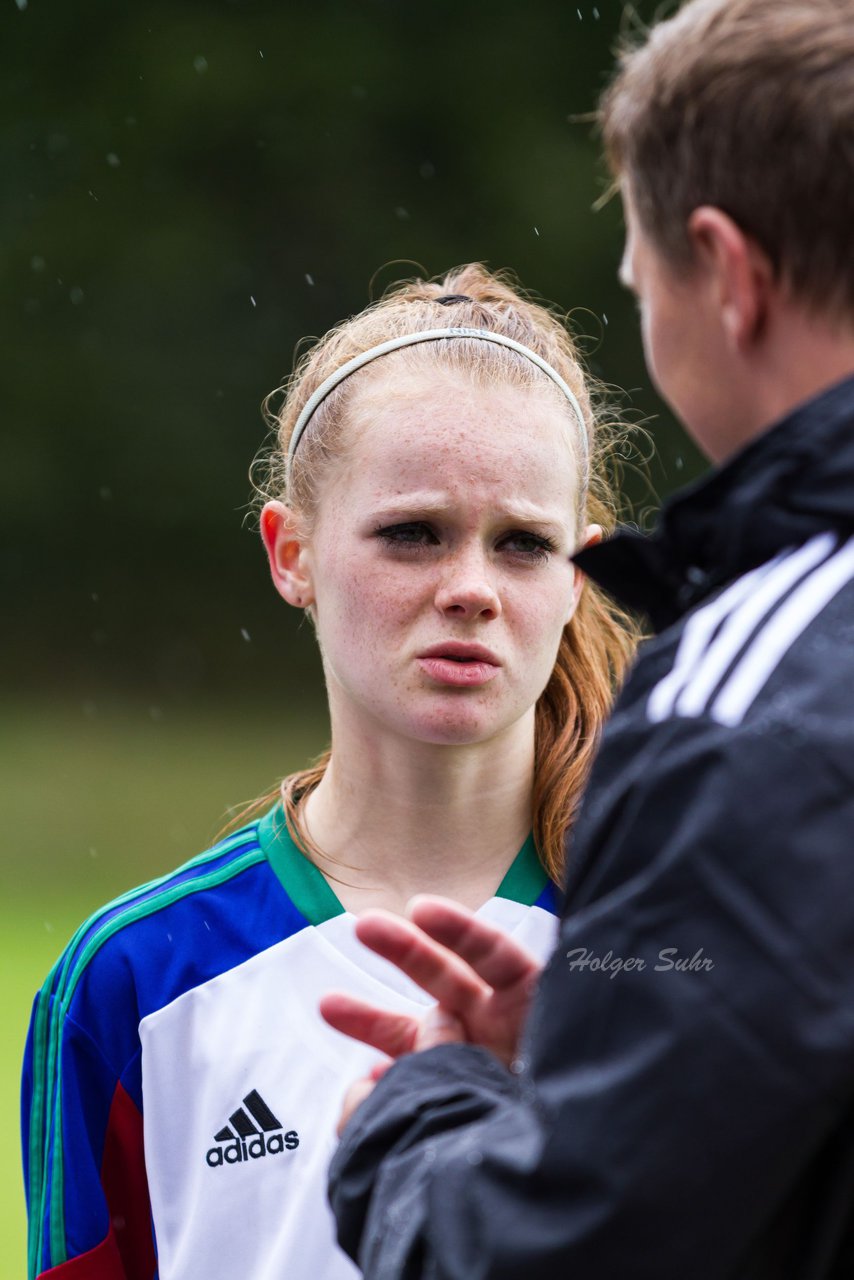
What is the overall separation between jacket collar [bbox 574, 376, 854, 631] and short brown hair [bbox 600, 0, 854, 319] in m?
0.16

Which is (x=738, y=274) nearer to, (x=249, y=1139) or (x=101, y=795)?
(x=249, y=1139)

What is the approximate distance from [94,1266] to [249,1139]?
32cm

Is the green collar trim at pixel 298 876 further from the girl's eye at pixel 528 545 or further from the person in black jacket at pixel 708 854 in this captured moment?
the person in black jacket at pixel 708 854

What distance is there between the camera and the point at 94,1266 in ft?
7.91

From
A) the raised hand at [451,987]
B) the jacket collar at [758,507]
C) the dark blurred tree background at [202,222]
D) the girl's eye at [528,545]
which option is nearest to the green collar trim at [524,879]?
the girl's eye at [528,545]

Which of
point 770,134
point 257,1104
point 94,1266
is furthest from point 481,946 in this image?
point 94,1266

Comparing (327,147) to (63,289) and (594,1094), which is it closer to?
(63,289)

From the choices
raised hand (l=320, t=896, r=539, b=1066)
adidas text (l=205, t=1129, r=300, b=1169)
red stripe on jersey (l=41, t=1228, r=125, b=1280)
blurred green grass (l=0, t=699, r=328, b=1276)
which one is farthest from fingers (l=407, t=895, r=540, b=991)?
blurred green grass (l=0, t=699, r=328, b=1276)

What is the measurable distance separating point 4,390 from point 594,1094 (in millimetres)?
17577

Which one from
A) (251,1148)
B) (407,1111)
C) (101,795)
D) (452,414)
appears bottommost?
(101,795)

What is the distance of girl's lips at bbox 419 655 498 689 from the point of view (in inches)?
98.2

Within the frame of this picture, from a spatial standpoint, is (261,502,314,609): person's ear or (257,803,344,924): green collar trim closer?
(257,803,344,924): green collar trim

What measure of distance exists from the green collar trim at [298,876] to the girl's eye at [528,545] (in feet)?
2.02

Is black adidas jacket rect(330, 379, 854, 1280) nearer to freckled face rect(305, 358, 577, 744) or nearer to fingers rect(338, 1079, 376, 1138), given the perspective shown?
fingers rect(338, 1079, 376, 1138)
